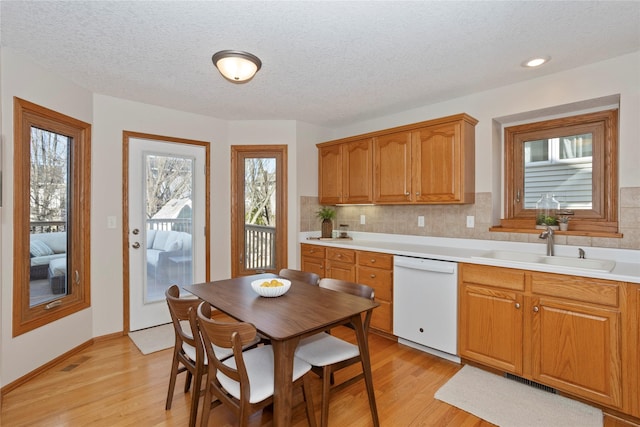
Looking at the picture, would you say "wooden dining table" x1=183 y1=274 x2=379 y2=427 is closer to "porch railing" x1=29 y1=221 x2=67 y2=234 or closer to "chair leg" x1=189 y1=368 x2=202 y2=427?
"chair leg" x1=189 y1=368 x2=202 y2=427

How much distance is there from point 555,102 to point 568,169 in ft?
2.04

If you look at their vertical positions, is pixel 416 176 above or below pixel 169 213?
above

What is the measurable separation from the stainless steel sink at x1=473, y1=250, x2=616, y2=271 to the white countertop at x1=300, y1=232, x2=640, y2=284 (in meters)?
0.06

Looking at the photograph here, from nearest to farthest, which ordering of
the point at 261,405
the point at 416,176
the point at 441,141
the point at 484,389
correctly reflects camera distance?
the point at 261,405, the point at 484,389, the point at 441,141, the point at 416,176

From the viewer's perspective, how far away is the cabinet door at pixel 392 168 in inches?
133

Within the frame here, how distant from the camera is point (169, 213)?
366 cm

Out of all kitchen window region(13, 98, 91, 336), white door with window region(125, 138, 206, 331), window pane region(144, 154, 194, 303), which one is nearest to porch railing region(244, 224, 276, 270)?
white door with window region(125, 138, 206, 331)

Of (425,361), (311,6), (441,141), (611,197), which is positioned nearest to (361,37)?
(311,6)

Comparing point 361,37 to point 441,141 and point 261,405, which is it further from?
point 261,405

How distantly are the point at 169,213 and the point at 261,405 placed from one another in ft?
9.05

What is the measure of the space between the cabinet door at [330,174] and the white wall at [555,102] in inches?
36.7

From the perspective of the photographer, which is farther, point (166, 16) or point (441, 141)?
point (441, 141)

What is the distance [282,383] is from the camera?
1.45 m

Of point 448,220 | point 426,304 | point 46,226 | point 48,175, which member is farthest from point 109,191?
point 448,220
